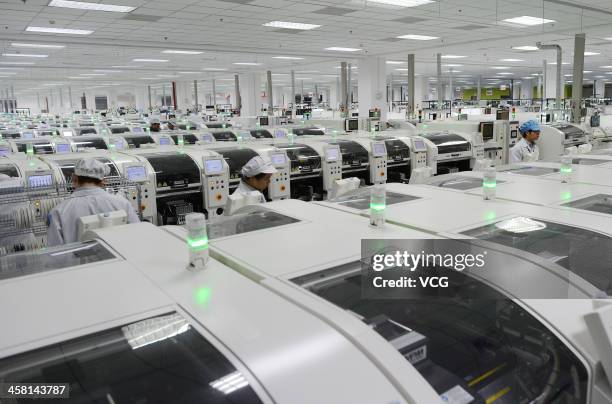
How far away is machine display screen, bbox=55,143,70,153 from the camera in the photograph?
9008 mm

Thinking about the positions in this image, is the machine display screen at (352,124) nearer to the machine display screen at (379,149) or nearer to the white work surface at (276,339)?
the machine display screen at (379,149)

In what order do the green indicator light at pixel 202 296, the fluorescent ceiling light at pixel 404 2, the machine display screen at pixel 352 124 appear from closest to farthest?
the green indicator light at pixel 202 296
the fluorescent ceiling light at pixel 404 2
the machine display screen at pixel 352 124

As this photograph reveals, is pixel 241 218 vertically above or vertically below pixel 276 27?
below

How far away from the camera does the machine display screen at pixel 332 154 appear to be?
6.32m

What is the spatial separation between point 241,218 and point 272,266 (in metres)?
0.83

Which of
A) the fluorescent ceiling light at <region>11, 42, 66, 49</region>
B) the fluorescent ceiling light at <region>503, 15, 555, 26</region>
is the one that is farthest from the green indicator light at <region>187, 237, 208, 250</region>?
the fluorescent ceiling light at <region>11, 42, 66, 49</region>

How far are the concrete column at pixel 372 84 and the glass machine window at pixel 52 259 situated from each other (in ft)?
46.6

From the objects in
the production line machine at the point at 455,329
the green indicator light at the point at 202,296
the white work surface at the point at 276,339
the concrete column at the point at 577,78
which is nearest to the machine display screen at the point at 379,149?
the production line machine at the point at 455,329

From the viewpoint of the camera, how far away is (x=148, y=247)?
1.95 m

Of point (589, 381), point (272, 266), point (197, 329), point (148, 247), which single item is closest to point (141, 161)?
point (148, 247)

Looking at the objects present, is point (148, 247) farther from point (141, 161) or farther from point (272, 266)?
point (141, 161)

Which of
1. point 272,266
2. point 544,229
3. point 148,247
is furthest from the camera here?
point 544,229

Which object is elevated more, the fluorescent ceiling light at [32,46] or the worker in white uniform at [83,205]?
the fluorescent ceiling light at [32,46]

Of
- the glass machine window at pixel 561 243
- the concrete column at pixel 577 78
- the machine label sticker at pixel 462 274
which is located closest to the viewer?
the machine label sticker at pixel 462 274
